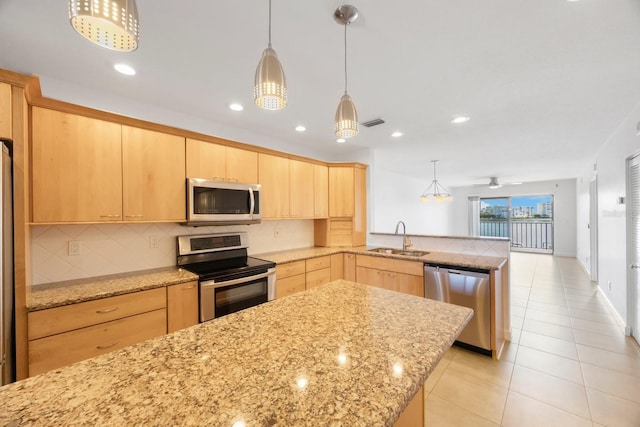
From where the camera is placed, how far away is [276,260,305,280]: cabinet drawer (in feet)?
9.73

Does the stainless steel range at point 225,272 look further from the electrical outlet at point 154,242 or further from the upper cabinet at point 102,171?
the upper cabinet at point 102,171

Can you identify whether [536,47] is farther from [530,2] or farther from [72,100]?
[72,100]

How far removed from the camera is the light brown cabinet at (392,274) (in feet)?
9.79

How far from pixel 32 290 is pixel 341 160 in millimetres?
4012

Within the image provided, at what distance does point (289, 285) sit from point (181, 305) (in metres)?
1.19

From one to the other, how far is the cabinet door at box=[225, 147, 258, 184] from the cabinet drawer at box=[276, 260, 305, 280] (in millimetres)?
1071

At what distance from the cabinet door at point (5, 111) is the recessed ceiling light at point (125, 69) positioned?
624mm

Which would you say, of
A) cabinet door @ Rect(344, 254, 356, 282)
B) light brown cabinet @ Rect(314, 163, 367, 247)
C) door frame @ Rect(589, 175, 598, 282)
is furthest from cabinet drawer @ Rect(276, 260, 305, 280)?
door frame @ Rect(589, 175, 598, 282)

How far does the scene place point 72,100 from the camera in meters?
2.18

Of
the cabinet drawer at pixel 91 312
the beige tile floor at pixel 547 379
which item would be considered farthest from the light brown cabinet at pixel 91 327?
the beige tile floor at pixel 547 379

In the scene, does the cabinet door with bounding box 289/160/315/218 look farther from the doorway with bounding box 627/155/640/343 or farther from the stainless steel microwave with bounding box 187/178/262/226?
the doorway with bounding box 627/155/640/343

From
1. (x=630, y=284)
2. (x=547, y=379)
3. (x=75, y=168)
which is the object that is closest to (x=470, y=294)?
(x=547, y=379)

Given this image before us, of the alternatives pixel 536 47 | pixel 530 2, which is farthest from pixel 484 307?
pixel 530 2

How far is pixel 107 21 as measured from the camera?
2.22 ft
